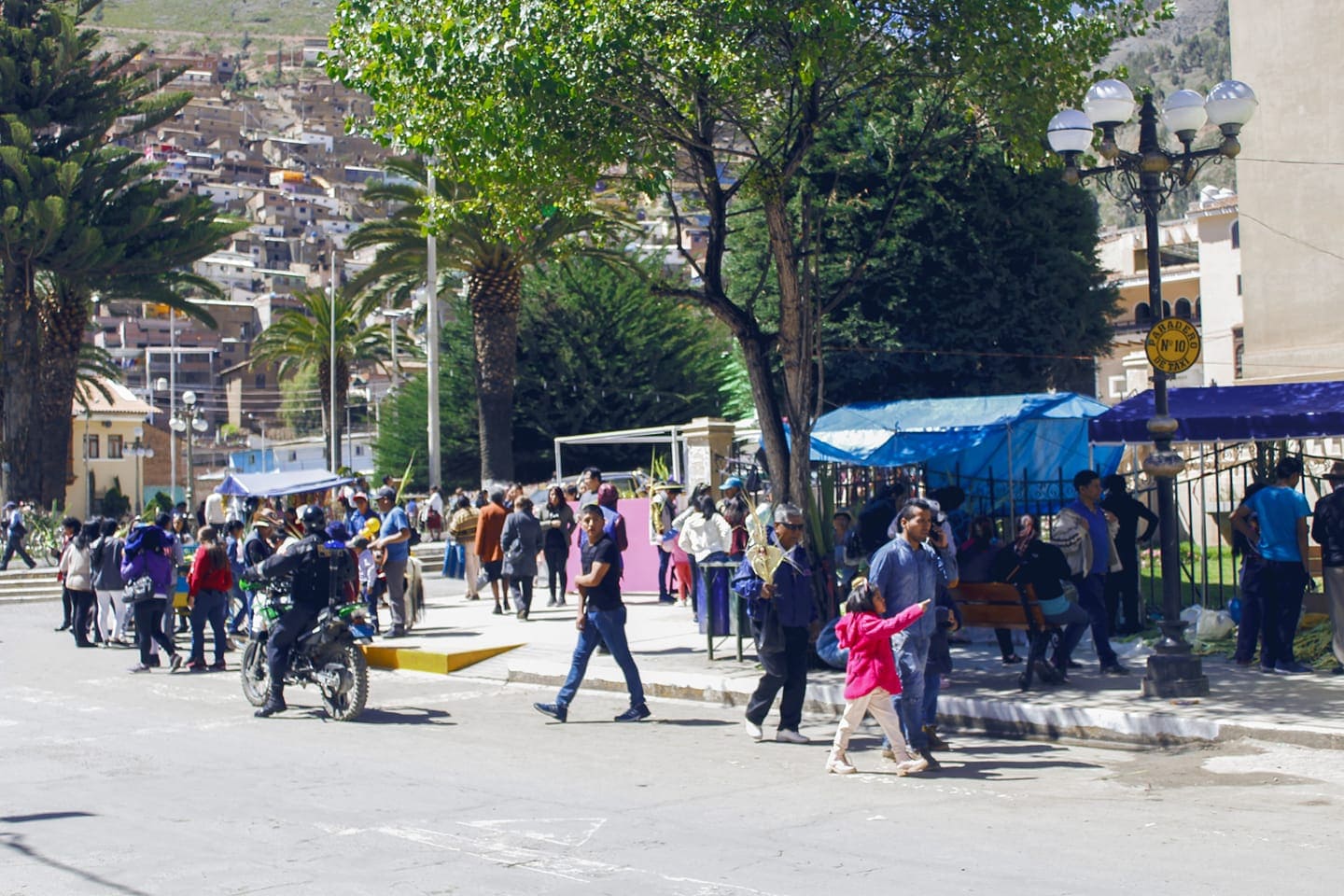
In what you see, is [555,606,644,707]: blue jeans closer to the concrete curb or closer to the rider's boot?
the concrete curb

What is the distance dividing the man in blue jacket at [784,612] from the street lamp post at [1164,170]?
2.83 meters

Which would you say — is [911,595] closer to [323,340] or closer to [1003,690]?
[1003,690]

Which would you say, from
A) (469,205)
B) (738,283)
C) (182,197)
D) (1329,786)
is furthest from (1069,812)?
(182,197)

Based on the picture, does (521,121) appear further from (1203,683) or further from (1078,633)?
(1203,683)

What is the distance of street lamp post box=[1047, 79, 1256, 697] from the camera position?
36.1ft

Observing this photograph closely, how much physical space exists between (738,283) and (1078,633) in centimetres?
1586

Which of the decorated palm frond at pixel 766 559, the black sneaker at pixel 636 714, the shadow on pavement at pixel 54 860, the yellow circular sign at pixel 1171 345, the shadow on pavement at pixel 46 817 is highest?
the yellow circular sign at pixel 1171 345

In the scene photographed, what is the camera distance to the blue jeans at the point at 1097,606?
39.7ft

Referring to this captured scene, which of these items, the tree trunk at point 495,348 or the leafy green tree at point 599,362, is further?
the leafy green tree at point 599,362

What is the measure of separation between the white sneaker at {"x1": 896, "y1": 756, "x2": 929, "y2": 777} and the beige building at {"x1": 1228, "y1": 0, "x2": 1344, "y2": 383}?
1960 cm

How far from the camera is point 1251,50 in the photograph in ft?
89.0

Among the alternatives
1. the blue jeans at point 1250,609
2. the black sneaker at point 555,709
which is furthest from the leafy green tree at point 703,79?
the blue jeans at point 1250,609

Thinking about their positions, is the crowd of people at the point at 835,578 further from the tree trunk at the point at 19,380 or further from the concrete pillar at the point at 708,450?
the tree trunk at the point at 19,380

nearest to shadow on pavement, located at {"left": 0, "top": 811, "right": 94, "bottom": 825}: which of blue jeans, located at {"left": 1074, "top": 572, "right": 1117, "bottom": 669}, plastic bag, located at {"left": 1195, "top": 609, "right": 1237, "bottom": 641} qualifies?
blue jeans, located at {"left": 1074, "top": 572, "right": 1117, "bottom": 669}
